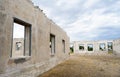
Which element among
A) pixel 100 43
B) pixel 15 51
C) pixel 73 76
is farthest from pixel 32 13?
pixel 100 43

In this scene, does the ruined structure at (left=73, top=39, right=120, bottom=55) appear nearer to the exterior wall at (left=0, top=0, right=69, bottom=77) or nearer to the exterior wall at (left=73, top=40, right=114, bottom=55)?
the exterior wall at (left=73, top=40, right=114, bottom=55)

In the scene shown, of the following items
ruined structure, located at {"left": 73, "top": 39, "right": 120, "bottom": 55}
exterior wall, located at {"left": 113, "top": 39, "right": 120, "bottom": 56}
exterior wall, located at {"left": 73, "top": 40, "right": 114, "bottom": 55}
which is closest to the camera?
exterior wall, located at {"left": 113, "top": 39, "right": 120, "bottom": 56}

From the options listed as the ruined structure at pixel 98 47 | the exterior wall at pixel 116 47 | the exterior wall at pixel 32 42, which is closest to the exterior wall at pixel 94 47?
the ruined structure at pixel 98 47

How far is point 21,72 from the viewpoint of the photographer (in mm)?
4801

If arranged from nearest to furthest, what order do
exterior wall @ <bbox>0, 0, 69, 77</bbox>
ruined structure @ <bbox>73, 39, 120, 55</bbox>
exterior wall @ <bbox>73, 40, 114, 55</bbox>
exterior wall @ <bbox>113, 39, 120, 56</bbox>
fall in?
exterior wall @ <bbox>0, 0, 69, 77</bbox>
exterior wall @ <bbox>113, 39, 120, 56</bbox>
ruined structure @ <bbox>73, 39, 120, 55</bbox>
exterior wall @ <bbox>73, 40, 114, 55</bbox>

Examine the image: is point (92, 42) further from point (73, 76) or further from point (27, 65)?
point (27, 65)

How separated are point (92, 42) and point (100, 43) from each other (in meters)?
1.81

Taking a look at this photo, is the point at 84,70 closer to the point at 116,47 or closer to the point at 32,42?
the point at 32,42

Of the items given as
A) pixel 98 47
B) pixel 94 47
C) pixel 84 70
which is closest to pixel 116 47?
pixel 98 47

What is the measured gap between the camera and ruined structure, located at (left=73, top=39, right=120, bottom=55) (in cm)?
2705

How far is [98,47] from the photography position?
2947 cm

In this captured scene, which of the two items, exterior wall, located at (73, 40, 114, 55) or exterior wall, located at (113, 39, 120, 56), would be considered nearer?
exterior wall, located at (113, 39, 120, 56)

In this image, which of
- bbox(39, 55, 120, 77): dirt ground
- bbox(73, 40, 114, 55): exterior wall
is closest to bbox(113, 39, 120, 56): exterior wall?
bbox(73, 40, 114, 55): exterior wall

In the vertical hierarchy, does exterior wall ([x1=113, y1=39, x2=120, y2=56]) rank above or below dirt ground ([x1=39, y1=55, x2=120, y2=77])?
above
